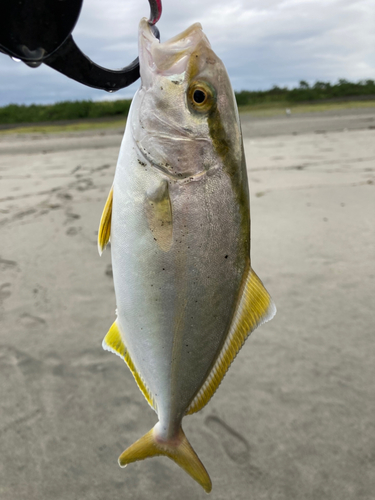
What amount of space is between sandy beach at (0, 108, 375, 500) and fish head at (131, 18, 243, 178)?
1.46 metres

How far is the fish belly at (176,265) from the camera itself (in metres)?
1.00

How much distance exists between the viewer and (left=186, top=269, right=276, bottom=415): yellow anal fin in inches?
43.6

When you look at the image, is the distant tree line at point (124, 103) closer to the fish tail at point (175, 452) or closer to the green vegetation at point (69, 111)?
the green vegetation at point (69, 111)

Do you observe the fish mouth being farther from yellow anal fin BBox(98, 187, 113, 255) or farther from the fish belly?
yellow anal fin BBox(98, 187, 113, 255)

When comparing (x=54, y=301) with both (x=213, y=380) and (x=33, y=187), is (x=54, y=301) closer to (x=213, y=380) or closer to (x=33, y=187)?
(x=213, y=380)

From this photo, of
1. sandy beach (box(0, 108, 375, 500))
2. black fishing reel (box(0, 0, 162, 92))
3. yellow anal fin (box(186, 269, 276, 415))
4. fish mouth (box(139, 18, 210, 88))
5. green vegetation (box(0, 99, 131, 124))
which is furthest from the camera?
green vegetation (box(0, 99, 131, 124))

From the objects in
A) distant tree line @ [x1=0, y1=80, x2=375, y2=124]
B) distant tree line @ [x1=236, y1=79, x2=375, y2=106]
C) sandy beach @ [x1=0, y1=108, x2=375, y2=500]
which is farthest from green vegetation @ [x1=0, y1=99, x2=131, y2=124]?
sandy beach @ [x1=0, y1=108, x2=375, y2=500]

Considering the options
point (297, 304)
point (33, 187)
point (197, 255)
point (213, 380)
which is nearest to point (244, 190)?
point (197, 255)

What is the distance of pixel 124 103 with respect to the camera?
2550 cm

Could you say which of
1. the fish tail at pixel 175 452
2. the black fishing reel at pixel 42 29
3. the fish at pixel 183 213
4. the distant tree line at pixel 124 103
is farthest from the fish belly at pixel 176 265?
the distant tree line at pixel 124 103

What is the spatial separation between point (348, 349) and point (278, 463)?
3.04 ft

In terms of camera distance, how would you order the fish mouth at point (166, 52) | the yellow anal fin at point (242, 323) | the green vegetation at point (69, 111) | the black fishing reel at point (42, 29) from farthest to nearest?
the green vegetation at point (69, 111) → the yellow anal fin at point (242, 323) → the fish mouth at point (166, 52) → the black fishing reel at point (42, 29)

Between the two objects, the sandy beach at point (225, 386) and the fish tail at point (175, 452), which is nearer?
the fish tail at point (175, 452)

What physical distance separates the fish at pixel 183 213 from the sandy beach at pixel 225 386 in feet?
3.21
